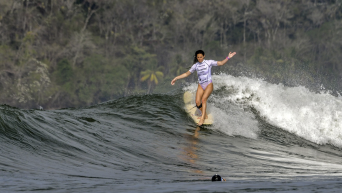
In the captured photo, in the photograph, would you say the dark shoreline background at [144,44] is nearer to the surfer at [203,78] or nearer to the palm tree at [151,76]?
the palm tree at [151,76]

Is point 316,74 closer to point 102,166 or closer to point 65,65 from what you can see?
point 65,65

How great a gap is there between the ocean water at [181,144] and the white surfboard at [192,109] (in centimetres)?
12

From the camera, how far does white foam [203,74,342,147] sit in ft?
39.2

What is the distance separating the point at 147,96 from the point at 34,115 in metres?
3.99

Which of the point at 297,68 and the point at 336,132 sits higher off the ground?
the point at 297,68

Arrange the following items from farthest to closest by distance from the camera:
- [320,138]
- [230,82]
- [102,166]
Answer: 1. [230,82]
2. [320,138]
3. [102,166]

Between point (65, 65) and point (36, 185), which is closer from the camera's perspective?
point (36, 185)

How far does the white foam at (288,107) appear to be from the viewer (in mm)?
11945

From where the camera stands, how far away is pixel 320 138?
11773 mm

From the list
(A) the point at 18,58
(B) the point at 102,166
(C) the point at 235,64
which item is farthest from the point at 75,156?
(C) the point at 235,64

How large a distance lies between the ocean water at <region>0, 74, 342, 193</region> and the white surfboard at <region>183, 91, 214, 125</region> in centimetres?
12

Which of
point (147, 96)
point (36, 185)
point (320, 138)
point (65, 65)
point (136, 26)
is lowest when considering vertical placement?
point (36, 185)

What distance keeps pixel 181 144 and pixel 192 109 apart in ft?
8.41

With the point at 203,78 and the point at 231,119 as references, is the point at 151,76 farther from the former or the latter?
the point at 203,78
